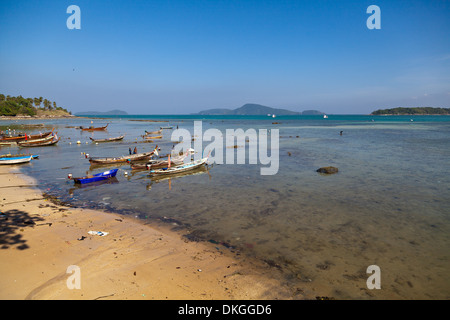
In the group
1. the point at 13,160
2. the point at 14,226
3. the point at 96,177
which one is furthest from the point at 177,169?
the point at 13,160

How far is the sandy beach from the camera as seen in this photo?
7195 millimetres

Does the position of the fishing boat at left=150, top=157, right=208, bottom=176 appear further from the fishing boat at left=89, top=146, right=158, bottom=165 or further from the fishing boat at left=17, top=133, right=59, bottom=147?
the fishing boat at left=17, top=133, right=59, bottom=147

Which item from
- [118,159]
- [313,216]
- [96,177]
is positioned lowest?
[313,216]

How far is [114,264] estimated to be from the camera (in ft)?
28.0

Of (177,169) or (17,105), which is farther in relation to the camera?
(17,105)

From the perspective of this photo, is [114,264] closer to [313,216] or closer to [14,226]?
[14,226]

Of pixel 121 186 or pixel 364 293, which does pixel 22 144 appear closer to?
pixel 121 186

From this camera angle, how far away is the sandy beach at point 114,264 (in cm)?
720

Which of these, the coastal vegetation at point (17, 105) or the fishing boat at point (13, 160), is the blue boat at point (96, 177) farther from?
the coastal vegetation at point (17, 105)

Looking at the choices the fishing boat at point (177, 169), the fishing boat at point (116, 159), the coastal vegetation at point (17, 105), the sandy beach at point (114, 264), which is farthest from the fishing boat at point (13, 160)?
the coastal vegetation at point (17, 105)

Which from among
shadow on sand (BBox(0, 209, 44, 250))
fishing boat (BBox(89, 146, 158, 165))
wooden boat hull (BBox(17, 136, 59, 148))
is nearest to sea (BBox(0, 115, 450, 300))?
fishing boat (BBox(89, 146, 158, 165))

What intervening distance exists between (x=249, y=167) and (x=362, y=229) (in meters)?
15.8

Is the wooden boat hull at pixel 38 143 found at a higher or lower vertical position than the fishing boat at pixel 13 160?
higher
